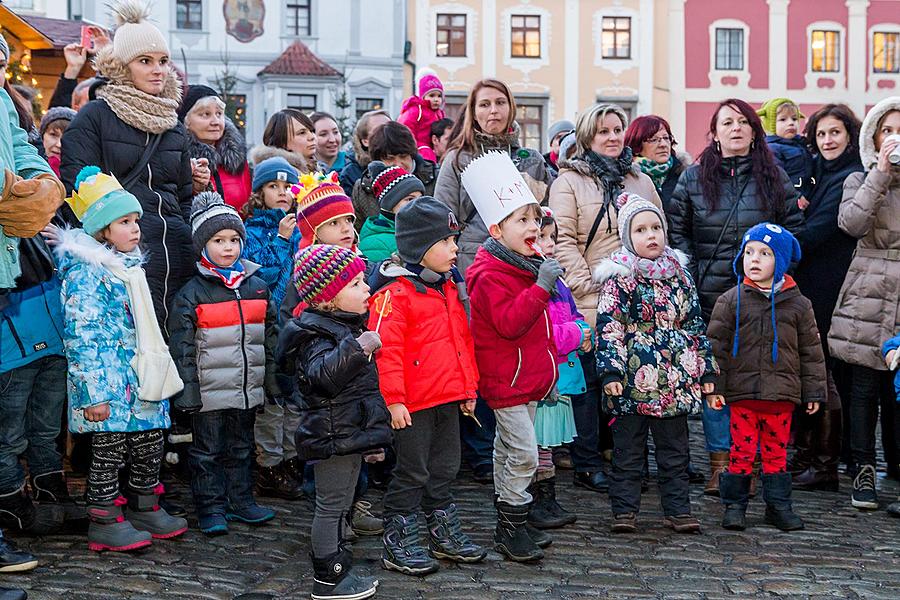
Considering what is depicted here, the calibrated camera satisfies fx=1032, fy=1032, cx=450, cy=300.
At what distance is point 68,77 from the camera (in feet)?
25.6

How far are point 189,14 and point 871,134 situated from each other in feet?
100

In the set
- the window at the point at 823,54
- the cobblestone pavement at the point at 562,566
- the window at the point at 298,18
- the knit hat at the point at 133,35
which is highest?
the window at the point at 298,18

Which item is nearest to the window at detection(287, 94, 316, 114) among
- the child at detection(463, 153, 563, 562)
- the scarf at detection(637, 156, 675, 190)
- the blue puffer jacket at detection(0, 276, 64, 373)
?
the scarf at detection(637, 156, 675, 190)

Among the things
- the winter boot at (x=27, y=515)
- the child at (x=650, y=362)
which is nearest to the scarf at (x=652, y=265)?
the child at (x=650, y=362)

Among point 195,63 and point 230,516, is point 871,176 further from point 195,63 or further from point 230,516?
point 195,63

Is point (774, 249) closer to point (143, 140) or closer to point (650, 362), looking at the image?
point (650, 362)

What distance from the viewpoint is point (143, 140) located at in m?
5.71

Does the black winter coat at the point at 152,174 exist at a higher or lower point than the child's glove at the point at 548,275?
higher

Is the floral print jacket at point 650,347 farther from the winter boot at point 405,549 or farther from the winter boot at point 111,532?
the winter boot at point 111,532

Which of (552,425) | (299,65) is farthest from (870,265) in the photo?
(299,65)

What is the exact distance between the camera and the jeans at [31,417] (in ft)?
17.1

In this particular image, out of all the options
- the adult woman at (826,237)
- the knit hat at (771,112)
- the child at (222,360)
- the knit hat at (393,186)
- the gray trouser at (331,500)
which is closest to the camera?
the gray trouser at (331,500)

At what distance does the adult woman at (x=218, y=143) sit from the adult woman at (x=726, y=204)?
2958 millimetres

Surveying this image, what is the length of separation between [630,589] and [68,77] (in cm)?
569
